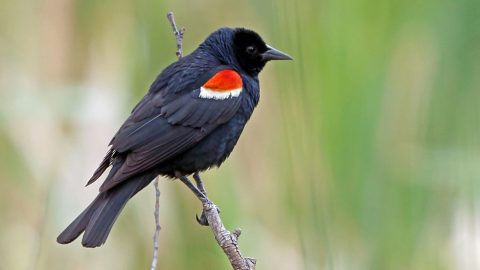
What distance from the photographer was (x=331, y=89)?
1.87 meters

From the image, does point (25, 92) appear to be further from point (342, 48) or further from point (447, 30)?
point (447, 30)

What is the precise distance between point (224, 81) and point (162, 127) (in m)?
0.27

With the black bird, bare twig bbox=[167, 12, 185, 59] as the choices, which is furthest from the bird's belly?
bare twig bbox=[167, 12, 185, 59]

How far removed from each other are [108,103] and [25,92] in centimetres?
27

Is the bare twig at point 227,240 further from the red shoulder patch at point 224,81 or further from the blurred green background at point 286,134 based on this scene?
the red shoulder patch at point 224,81

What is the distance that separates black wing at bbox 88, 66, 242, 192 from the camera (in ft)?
6.50

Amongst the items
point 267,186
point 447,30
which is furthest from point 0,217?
point 447,30

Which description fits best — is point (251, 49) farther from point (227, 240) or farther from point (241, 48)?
point (227, 240)

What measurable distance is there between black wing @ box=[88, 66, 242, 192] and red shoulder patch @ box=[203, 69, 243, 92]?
0.06ft

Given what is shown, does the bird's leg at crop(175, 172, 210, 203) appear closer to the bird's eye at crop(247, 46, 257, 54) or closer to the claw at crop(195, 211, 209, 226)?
the claw at crop(195, 211, 209, 226)

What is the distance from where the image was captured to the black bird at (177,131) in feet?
6.41

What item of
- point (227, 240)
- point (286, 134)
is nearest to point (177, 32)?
point (286, 134)

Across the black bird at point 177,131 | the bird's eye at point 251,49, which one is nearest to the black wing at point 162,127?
the black bird at point 177,131

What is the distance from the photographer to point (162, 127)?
2.06 m
